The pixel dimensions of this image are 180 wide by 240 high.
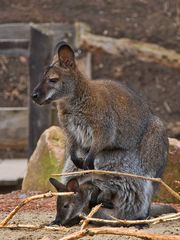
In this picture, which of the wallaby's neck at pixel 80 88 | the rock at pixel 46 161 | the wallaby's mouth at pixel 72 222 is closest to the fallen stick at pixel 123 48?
the rock at pixel 46 161

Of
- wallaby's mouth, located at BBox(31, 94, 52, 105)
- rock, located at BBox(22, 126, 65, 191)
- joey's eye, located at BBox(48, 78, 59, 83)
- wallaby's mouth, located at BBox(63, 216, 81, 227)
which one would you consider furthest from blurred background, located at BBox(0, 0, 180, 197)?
wallaby's mouth, located at BBox(63, 216, 81, 227)

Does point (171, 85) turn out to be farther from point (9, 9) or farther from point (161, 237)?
point (161, 237)

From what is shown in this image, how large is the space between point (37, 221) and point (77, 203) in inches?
18.5

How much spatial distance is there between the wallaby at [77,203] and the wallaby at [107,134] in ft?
0.25

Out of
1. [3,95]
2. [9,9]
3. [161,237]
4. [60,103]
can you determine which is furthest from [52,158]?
[9,9]

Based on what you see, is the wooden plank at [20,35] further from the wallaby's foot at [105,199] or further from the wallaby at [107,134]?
the wallaby's foot at [105,199]

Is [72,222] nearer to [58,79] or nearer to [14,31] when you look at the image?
[58,79]

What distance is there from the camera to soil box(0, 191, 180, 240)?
5.96 metres

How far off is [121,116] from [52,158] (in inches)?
→ 81.7

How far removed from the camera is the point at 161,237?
3885 mm

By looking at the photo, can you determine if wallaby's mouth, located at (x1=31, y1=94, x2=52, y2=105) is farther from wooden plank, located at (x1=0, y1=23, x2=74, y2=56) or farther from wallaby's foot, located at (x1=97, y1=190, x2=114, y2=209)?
wooden plank, located at (x1=0, y1=23, x2=74, y2=56)

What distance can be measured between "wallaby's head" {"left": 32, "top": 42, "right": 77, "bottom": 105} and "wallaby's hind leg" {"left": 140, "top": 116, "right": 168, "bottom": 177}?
751 mm

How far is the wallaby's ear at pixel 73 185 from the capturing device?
6580 mm

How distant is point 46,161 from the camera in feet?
28.7
